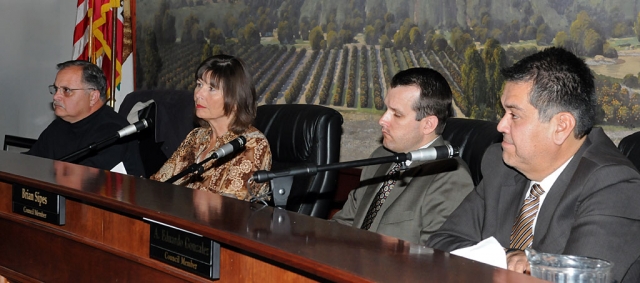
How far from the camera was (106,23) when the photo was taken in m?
4.77

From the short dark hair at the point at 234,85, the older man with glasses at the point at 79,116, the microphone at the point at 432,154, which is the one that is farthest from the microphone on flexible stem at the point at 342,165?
the older man with glasses at the point at 79,116

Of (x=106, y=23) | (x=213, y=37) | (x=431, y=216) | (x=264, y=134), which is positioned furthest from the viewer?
(x=106, y=23)

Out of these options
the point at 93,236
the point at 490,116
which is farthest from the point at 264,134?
the point at 93,236

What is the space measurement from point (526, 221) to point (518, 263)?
27 centimetres

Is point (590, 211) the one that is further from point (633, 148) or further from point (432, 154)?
point (633, 148)

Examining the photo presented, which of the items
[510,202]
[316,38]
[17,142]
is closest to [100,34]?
[17,142]

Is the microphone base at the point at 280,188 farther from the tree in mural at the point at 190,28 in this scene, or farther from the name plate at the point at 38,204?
the tree in mural at the point at 190,28

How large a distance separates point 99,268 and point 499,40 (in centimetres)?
203

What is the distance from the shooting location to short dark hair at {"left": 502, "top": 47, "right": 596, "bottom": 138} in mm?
1703

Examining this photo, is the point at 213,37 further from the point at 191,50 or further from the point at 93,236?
the point at 93,236

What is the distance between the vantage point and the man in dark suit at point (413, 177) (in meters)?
2.16

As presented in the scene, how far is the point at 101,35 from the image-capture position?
15.6ft

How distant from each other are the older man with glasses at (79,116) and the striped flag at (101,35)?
1.17m

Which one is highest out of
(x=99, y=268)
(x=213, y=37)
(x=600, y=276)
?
(x=213, y=37)
